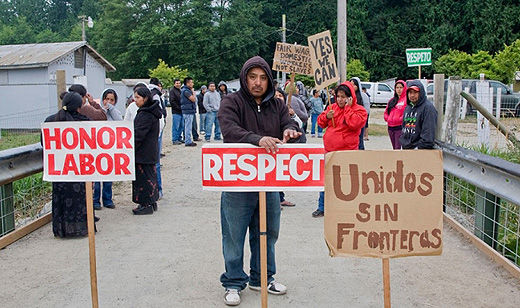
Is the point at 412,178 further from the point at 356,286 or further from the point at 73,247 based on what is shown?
the point at 73,247

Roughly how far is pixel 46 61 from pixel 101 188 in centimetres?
2113

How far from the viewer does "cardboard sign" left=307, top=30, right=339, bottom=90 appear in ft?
24.0

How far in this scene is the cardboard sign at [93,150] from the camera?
4.29 metres

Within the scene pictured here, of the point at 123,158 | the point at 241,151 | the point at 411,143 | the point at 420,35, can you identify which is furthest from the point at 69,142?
the point at 420,35

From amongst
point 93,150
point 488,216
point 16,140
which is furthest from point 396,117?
point 16,140

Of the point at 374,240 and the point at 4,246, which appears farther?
the point at 4,246

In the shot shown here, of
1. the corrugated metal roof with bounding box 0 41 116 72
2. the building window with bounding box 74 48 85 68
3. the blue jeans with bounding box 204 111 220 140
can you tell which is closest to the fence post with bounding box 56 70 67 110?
the blue jeans with bounding box 204 111 220 140

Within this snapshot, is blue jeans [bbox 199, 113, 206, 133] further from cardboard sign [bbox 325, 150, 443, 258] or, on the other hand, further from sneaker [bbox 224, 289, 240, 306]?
cardboard sign [bbox 325, 150, 443, 258]

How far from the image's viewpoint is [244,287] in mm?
4566

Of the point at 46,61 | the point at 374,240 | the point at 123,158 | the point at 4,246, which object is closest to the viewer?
the point at 374,240

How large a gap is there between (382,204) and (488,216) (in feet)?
9.27

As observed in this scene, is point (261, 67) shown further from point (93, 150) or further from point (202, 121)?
point (202, 121)

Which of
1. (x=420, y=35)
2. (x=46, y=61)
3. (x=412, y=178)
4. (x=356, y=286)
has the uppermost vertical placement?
(x=420, y=35)

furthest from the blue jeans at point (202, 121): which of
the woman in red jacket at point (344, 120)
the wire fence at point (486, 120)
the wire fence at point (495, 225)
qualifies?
the wire fence at point (495, 225)
